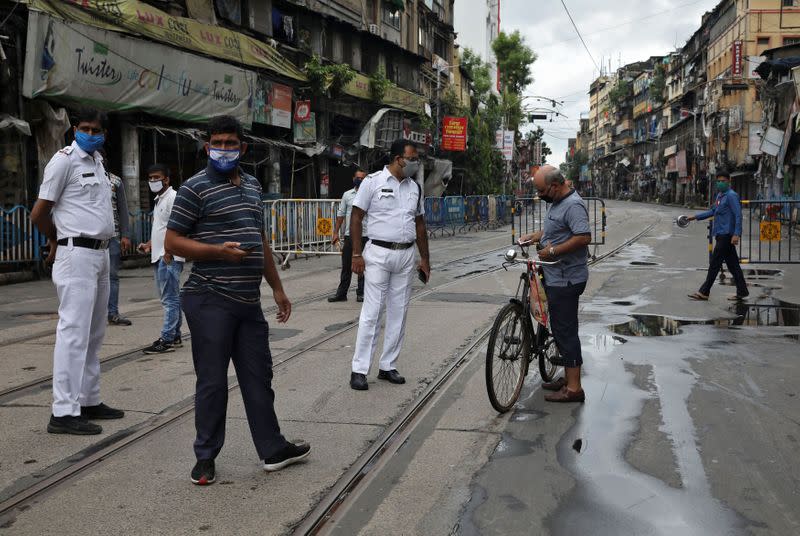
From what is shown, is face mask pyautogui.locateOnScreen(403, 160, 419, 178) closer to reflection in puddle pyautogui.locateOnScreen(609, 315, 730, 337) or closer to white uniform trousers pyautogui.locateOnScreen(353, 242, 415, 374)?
white uniform trousers pyautogui.locateOnScreen(353, 242, 415, 374)

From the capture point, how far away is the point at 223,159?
414cm

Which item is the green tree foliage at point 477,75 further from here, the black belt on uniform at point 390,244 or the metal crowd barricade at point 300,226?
the black belt on uniform at point 390,244

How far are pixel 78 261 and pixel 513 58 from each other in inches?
2325

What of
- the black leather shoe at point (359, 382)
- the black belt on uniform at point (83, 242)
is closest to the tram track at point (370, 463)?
the black leather shoe at point (359, 382)

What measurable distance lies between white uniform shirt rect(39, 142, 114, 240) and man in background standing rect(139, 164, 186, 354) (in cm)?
229

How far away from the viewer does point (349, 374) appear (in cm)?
694

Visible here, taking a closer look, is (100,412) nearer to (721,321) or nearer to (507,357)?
(507,357)

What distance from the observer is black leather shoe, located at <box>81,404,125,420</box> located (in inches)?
214

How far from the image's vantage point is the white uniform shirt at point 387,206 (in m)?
6.49

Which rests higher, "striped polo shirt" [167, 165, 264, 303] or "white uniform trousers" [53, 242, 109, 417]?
"striped polo shirt" [167, 165, 264, 303]

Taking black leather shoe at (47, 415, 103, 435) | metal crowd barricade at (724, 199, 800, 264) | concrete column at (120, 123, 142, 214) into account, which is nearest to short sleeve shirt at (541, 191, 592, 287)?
black leather shoe at (47, 415, 103, 435)

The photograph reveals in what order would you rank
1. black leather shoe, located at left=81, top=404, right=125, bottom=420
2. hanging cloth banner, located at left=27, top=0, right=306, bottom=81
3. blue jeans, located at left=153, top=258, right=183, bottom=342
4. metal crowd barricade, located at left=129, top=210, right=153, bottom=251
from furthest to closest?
metal crowd barricade, located at left=129, top=210, right=153, bottom=251
hanging cloth banner, located at left=27, top=0, right=306, bottom=81
blue jeans, located at left=153, top=258, right=183, bottom=342
black leather shoe, located at left=81, top=404, right=125, bottom=420

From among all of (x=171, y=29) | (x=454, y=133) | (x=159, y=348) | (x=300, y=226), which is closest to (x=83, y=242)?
(x=159, y=348)

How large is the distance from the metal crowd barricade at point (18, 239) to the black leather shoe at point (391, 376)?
397 inches
